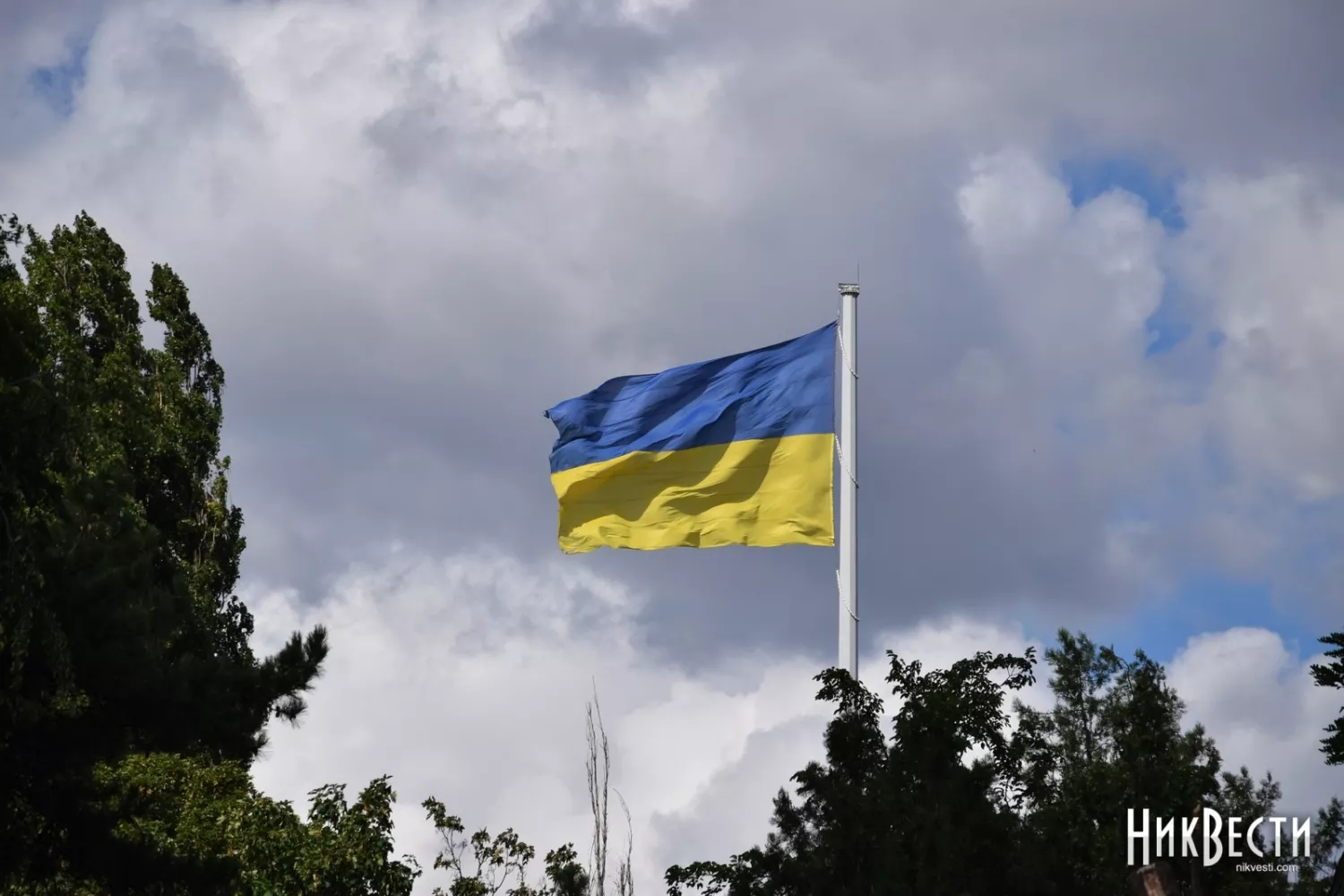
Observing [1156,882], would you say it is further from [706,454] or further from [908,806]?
[706,454]

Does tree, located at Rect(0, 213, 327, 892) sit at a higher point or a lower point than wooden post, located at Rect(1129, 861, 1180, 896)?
higher

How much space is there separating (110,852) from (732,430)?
854 centimetres

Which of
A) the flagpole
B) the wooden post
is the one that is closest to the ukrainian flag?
the flagpole

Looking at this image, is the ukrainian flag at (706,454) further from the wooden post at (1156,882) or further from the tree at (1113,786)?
the wooden post at (1156,882)

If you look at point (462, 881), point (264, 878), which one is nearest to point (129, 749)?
point (264, 878)

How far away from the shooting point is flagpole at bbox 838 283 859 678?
1798 cm

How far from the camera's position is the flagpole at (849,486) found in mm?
17984

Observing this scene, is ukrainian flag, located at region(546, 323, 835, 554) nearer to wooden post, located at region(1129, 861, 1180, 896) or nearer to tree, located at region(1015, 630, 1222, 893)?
tree, located at region(1015, 630, 1222, 893)

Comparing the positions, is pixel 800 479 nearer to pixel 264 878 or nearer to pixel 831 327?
pixel 831 327

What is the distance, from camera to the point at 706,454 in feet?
68.2

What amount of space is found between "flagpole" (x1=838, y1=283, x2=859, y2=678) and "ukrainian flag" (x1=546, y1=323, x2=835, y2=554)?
86 centimetres

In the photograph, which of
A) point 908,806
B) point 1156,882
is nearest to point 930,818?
point 908,806

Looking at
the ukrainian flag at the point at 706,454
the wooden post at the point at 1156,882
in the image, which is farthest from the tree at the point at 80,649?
the wooden post at the point at 1156,882

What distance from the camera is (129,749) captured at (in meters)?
16.2
